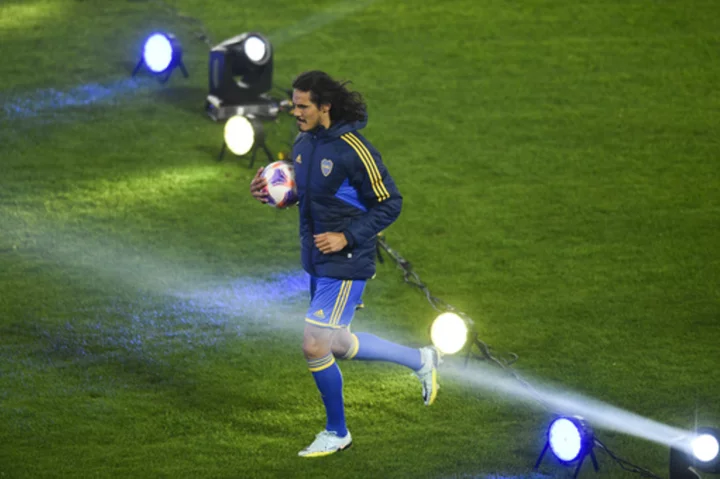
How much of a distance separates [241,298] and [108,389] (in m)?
1.49

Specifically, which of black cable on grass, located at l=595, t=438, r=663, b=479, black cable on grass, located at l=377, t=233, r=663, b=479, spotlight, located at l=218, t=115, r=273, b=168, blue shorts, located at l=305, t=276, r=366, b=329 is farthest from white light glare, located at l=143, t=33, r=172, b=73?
black cable on grass, located at l=595, t=438, r=663, b=479

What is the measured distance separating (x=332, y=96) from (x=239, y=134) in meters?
4.41

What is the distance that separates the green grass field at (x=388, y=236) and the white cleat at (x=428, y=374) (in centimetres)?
14

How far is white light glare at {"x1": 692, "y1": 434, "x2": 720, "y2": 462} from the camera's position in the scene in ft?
19.7

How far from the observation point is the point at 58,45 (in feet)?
42.1

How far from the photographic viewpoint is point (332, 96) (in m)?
5.91

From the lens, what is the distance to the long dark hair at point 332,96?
5887 millimetres

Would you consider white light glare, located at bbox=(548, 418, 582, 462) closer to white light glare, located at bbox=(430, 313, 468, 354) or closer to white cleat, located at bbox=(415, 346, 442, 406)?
white cleat, located at bbox=(415, 346, 442, 406)

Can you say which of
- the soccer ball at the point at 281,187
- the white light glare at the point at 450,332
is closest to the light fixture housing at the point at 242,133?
the white light glare at the point at 450,332

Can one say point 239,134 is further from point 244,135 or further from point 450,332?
point 450,332

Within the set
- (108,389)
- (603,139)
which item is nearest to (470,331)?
(108,389)

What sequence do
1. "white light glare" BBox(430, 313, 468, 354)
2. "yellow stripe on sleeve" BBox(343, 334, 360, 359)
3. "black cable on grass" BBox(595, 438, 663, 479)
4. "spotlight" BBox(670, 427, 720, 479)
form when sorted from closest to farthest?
1. "spotlight" BBox(670, 427, 720, 479)
2. "black cable on grass" BBox(595, 438, 663, 479)
3. "yellow stripe on sleeve" BBox(343, 334, 360, 359)
4. "white light glare" BBox(430, 313, 468, 354)

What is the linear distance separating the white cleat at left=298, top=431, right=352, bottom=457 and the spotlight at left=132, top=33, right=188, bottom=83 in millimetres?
6554

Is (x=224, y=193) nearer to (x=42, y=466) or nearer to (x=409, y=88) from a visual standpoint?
(x=409, y=88)
